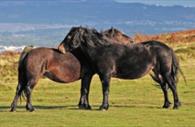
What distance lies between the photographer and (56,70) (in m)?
26.1

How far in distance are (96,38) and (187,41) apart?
102 feet

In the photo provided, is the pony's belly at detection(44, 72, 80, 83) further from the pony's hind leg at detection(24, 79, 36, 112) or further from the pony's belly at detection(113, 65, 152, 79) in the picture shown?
the pony's belly at detection(113, 65, 152, 79)

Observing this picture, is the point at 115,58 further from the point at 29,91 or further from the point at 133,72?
the point at 29,91

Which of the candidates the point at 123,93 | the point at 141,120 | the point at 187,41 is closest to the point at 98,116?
the point at 141,120

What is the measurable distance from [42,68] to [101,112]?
248 cm

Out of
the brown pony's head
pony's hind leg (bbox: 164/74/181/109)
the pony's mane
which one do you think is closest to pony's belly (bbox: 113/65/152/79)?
pony's hind leg (bbox: 164/74/181/109)

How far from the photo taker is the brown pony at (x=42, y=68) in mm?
25609

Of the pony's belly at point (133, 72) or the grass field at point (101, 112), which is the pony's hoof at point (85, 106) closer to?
the grass field at point (101, 112)

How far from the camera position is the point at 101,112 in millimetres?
25141

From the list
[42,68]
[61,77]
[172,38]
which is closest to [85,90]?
[61,77]

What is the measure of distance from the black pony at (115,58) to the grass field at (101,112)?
1.13 meters

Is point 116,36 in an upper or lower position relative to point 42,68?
upper

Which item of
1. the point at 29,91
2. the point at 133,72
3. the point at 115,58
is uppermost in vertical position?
the point at 115,58

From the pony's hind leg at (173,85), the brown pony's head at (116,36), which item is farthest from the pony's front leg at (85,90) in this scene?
the pony's hind leg at (173,85)
